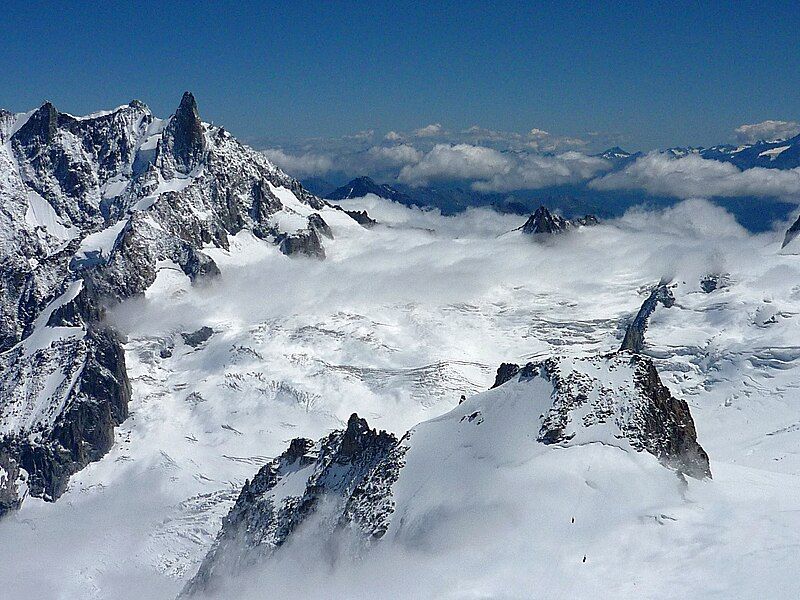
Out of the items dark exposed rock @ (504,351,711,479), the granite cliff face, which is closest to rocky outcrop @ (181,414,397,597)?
the granite cliff face

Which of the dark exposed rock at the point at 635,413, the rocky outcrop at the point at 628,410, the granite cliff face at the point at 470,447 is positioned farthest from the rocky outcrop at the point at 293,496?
the rocky outcrop at the point at 628,410

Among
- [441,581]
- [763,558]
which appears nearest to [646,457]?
[763,558]

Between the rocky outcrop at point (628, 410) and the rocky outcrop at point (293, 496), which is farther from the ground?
the rocky outcrop at point (628, 410)

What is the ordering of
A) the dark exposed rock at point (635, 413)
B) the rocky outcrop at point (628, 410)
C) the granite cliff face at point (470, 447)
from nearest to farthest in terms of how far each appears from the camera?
the dark exposed rock at point (635, 413)
the rocky outcrop at point (628, 410)
the granite cliff face at point (470, 447)

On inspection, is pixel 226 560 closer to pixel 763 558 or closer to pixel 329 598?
pixel 329 598

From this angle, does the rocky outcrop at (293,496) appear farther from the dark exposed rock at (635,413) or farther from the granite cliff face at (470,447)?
the dark exposed rock at (635,413)

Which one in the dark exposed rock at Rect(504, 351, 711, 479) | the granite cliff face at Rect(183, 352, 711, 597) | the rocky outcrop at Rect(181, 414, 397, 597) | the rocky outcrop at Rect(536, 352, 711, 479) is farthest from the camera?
the rocky outcrop at Rect(181, 414, 397, 597)

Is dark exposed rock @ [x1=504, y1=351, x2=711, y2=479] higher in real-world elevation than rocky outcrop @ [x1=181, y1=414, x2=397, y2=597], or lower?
higher

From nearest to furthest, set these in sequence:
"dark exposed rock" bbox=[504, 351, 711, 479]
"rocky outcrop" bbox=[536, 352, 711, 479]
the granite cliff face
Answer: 1. "dark exposed rock" bbox=[504, 351, 711, 479]
2. "rocky outcrop" bbox=[536, 352, 711, 479]
3. the granite cliff face

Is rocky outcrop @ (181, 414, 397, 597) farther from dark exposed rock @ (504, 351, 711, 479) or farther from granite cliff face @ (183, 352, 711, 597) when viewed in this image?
dark exposed rock @ (504, 351, 711, 479)
